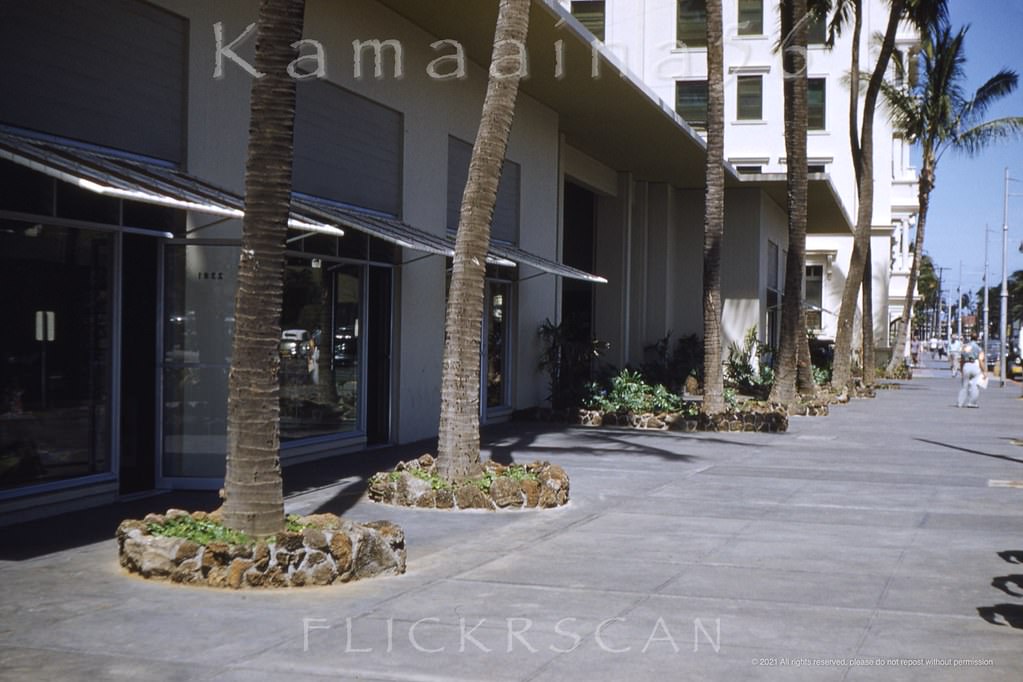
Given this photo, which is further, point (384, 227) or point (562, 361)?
point (562, 361)

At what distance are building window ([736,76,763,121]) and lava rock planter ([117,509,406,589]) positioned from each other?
45.1 m

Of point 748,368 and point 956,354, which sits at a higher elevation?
point 956,354

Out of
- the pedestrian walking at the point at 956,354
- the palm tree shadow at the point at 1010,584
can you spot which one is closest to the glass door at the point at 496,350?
the palm tree shadow at the point at 1010,584

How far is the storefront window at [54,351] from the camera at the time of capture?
10109 millimetres

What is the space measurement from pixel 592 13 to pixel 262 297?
4427 cm

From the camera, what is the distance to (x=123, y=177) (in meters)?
9.70

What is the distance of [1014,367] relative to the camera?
5391cm

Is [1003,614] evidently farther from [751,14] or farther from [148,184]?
[751,14]

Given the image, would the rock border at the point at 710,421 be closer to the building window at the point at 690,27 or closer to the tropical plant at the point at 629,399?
the tropical plant at the point at 629,399

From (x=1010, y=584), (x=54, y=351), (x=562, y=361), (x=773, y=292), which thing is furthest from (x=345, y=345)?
(x=773, y=292)

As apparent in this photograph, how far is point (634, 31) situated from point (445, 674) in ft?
151

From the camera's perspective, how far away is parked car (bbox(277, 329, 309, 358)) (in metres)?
14.6

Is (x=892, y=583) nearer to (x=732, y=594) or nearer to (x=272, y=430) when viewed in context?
(x=732, y=594)

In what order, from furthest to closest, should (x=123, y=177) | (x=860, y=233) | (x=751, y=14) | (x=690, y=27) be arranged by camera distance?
1. (x=751, y=14)
2. (x=690, y=27)
3. (x=860, y=233)
4. (x=123, y=177)
